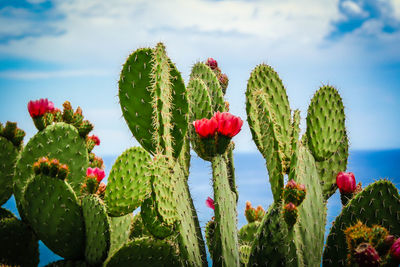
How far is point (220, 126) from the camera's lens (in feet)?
5.28

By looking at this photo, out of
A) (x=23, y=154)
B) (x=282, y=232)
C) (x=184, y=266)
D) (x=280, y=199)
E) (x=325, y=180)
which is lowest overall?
(x=184, y=266)

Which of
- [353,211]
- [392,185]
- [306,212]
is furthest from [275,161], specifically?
[392,185]

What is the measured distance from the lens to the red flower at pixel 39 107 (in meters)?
2.62

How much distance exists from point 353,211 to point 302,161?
303 millimetres

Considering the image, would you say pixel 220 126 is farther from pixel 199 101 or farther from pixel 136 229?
pixel 136 229

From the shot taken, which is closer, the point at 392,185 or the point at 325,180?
the point at 392,185

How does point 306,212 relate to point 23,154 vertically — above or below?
below

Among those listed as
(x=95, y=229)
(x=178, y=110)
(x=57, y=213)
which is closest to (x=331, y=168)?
(x=178, y=110)

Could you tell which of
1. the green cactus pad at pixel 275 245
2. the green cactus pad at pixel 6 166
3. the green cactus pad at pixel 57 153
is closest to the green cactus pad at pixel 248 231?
the green cactus pad at pixel 275 245

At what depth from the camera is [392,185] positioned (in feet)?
5.58

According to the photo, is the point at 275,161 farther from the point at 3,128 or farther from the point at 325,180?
the point at 3,128

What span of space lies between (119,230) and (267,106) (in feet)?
4.46

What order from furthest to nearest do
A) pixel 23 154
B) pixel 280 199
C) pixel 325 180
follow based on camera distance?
1. pixel 23 154
2. pixel 325 180
3. pixel 280 199

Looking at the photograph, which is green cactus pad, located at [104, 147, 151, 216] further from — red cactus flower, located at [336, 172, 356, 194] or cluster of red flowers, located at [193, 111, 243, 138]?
red cactus flower, located at [336, 172, 356, 194]
